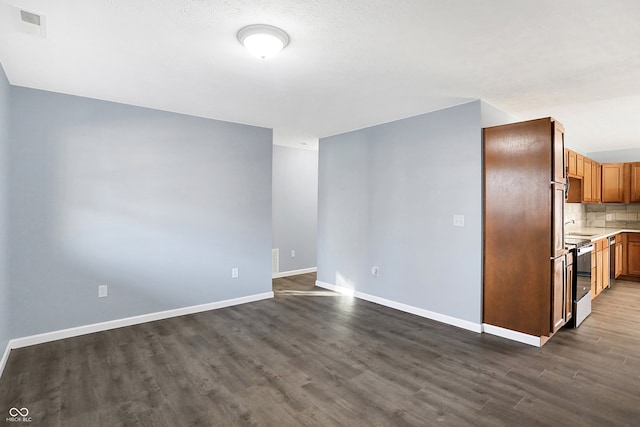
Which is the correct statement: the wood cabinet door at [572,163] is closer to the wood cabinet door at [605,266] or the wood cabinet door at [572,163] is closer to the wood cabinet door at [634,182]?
the wood cabinet door at [605,266]

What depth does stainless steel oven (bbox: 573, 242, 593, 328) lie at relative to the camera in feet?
11.9

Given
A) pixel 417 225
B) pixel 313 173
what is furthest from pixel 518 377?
pixel 313 173

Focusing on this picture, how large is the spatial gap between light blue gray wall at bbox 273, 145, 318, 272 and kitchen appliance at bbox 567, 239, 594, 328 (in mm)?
4176

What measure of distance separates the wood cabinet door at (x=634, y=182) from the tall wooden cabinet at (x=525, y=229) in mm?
4084

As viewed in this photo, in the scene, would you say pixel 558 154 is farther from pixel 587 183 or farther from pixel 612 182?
pixel 612 182

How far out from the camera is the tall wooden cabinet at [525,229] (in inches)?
122

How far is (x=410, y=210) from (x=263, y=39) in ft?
9.02

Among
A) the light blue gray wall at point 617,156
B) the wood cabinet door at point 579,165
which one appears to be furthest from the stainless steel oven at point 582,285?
the light blue gray wall at point 617,156

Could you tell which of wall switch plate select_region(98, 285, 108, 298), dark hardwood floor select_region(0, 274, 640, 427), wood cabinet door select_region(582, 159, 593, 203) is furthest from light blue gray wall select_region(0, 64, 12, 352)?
wood cabinet door select_region(582, 159, 593, 203)

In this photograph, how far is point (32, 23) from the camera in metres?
2.07

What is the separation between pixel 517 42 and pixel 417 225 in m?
2.25

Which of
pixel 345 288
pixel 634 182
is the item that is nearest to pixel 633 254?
pixel 634 182

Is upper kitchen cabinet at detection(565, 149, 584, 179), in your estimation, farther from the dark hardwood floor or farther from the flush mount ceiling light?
the flush mount ceiling light

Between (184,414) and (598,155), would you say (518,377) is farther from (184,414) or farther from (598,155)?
(598,155)
